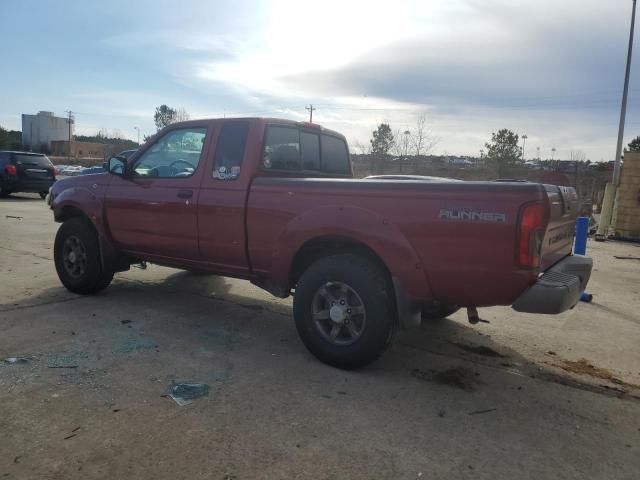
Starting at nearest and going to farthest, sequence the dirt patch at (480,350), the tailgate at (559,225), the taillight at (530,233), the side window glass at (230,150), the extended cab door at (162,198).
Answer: the taillight at (530,233)
the tailgate at (559,225)
the dirt patch at (480,350)
the side window glass at (230,150)
the extended cab door at (162,198)

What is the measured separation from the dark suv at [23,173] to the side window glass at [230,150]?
15.8m

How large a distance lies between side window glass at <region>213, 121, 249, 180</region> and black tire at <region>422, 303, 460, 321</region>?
2.10 m

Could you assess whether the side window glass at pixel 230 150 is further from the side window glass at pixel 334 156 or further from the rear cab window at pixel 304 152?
the side window glass at pixel 334 156

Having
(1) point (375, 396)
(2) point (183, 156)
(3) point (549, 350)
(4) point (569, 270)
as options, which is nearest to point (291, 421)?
(1) point (375, 396)

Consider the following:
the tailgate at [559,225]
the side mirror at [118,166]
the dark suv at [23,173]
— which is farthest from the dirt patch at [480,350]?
the dark suv at [23,173]

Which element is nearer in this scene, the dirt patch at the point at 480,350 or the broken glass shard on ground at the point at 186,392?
the broken glass shard on ground at the point at 186,392

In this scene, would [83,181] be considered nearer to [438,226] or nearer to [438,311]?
[438,311]

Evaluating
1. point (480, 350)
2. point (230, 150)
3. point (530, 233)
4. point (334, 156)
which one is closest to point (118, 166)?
point (230, 150)

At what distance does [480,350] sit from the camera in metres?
4.55

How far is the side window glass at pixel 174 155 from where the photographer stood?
495 centimetres

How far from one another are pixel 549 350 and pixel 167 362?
331cm

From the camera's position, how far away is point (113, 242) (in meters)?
5.63

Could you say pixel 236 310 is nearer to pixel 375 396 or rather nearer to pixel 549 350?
pixel 375 396

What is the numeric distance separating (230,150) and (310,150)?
0.89 meters
